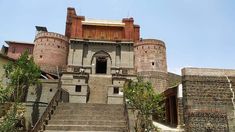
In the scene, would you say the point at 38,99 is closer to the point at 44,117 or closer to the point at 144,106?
the point at 44,117

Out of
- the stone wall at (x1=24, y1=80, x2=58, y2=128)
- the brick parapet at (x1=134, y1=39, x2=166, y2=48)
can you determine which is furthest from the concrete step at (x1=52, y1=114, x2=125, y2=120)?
the brick parapet at (x1=134, y1=39, x2=166, y2=48)

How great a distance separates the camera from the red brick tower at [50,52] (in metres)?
33.2

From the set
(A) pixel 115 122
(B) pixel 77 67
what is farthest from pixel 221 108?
(B) pixel 77 67

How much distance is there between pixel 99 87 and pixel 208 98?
11.7 m

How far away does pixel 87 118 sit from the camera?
49.8 feet

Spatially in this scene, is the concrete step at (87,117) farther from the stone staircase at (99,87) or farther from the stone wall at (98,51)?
the stone wall at (98,51)

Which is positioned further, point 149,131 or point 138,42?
point 138,42

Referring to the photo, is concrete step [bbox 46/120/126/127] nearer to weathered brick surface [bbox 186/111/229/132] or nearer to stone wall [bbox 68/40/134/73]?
weathered brick surface [bbox 186/111/229/132]

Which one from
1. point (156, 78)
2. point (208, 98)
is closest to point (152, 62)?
point (156, 78)

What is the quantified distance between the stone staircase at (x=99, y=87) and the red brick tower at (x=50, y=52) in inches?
354

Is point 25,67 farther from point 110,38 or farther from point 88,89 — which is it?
point 110,38

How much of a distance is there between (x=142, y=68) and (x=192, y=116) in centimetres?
1865

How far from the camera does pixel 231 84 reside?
16.9 m

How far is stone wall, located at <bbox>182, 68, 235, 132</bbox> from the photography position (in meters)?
15.8
